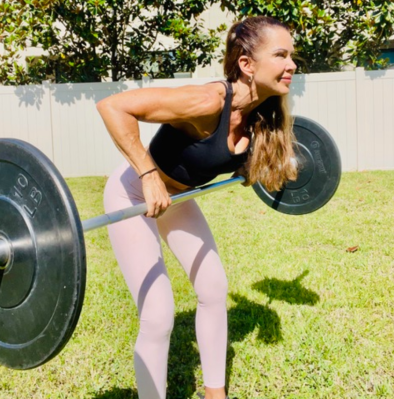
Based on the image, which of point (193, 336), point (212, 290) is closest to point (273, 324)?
point (193, 336)

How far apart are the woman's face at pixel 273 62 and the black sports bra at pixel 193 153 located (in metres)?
0.14

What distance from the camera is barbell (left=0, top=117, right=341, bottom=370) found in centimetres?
163

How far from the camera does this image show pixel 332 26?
9.98m

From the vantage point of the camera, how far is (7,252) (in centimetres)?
189

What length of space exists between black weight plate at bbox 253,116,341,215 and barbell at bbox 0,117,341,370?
173 cm

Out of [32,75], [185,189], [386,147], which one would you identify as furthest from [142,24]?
[185,189]

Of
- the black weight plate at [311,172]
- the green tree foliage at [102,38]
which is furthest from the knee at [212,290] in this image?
the green tree foliage at [102,38]

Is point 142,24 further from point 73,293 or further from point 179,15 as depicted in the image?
point 73,293

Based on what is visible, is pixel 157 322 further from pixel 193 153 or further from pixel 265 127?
pixel 265 127

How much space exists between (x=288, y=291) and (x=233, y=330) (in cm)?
69

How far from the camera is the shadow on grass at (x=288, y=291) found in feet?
12.0

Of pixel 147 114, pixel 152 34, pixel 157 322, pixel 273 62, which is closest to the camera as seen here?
pixel 147 114

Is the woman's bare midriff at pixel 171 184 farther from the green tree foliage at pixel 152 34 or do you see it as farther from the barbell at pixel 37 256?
the green tree foliage at pixel 152 34

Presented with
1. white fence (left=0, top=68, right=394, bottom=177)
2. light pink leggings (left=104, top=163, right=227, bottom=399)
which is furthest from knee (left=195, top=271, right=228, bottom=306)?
white fence (left=0, top=68, right=394, bottom=177)
